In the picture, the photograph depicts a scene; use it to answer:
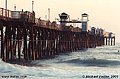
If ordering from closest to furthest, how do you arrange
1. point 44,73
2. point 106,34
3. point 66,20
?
point 44,73
point 66,20
point 106,34

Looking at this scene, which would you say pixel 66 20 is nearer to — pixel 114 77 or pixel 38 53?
pixel 38 53

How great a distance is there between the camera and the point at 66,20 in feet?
280

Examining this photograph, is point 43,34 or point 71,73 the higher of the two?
point 43,34

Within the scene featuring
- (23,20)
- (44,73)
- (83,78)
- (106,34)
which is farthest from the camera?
(106,34)

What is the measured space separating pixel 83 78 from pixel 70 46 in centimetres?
5387

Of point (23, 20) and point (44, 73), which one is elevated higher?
point (23, 20)

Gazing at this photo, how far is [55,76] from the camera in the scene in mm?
25297

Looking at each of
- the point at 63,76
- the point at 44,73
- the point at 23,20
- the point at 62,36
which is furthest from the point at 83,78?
the point at 62,36

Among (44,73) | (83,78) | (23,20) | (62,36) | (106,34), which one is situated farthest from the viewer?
(106,34)

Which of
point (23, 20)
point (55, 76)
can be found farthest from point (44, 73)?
point (23, 20)

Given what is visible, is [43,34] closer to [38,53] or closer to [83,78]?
[38,53]

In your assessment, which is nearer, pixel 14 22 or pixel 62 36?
pixel 14 22

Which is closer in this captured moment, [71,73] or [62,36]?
[71,73]

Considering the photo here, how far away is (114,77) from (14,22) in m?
18.0
